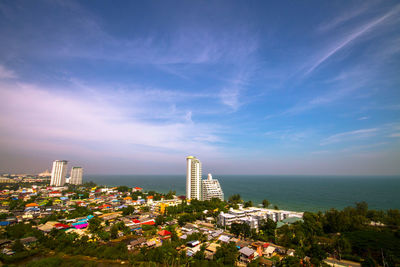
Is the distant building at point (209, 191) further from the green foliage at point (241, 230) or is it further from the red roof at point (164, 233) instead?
the red roof at point (164, 233)

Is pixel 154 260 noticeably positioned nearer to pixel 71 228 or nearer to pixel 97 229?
pixel 97 229

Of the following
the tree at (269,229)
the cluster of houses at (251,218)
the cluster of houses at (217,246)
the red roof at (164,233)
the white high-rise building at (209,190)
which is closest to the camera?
the cluster of houses at (217,246)

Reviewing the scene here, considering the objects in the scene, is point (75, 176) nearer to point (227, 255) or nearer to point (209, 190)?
point (209, 190)

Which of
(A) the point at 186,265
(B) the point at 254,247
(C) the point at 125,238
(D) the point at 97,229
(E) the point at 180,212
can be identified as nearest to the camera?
(A) the point at 186,265

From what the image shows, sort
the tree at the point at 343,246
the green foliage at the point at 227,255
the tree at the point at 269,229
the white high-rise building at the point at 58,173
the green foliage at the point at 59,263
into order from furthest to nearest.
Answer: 1. the white high-rise building at the point at 58,173
2. the tree at the point at 269,229
3. the tree at the point at 343,246
4. the green foliage at the point at 227,255
5. the green foliage at the point at 59,263

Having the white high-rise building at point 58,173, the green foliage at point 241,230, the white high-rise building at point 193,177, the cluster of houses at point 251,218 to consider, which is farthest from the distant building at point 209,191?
the white high-rise building at point 58,173

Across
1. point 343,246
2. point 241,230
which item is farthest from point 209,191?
point 343,246

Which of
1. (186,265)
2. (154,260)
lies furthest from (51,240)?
(186,265)
